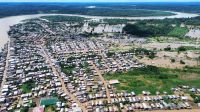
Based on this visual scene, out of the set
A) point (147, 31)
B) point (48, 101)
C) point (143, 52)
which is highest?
point (147, 31)

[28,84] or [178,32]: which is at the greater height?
[178,32]

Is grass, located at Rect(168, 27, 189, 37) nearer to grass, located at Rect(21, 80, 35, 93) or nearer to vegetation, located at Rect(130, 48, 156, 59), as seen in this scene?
vegetation, located at Rect(130, 48, 156, 59)

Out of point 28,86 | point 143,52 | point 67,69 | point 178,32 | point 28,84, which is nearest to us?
point 28,86

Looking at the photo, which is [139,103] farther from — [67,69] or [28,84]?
[67,69]

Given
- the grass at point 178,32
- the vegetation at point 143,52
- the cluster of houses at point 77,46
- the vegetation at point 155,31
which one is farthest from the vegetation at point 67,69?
the grass at point 178,32

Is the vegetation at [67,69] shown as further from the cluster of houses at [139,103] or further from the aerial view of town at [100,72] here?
the cluster of houses at [139,103]

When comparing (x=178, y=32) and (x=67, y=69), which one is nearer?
(x=67, y=69)

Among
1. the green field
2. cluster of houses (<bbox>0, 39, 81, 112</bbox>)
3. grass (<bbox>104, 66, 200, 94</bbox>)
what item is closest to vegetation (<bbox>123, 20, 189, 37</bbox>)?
cluster of houses (<bbox>0, 39, 81, 112</bbox>)

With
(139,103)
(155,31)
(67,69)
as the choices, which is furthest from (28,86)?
(155,31)
